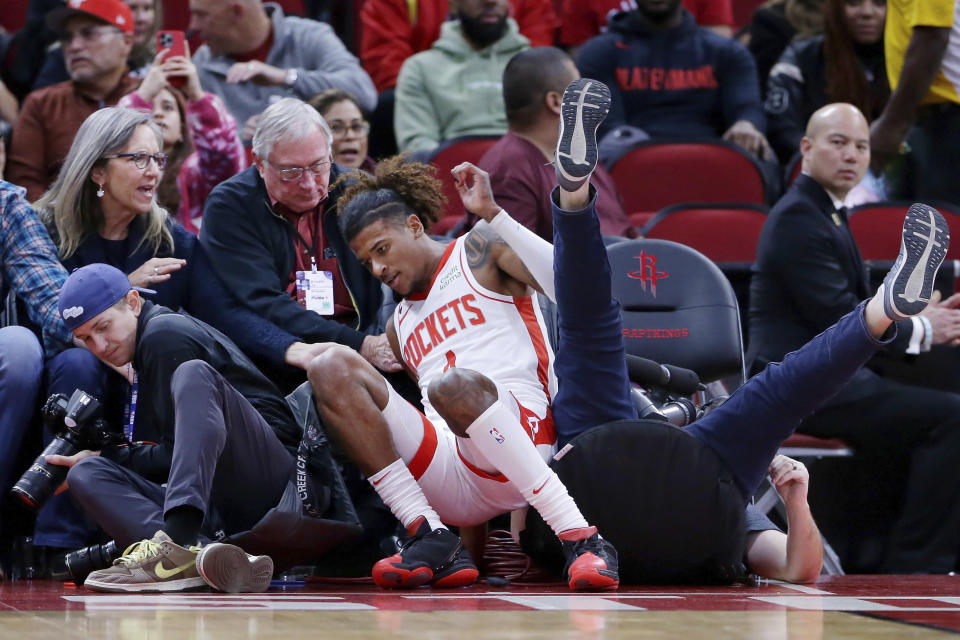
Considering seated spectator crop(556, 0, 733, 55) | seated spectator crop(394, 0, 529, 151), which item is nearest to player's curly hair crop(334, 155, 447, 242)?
seated spectator crop(394, 0, 529, 151)

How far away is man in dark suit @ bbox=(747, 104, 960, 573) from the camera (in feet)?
16.5

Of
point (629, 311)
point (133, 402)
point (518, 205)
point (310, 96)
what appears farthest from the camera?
point (310, 96)

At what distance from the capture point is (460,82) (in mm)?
6938

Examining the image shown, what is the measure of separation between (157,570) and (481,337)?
1.19 m

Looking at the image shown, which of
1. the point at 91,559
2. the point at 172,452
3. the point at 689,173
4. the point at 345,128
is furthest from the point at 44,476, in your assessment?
the point at 689,173

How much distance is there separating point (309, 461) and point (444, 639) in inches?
69.5

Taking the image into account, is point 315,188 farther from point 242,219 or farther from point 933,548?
point 933,548

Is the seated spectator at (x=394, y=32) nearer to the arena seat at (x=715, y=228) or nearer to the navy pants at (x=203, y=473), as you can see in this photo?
the arena seat at (x=715, y=228)

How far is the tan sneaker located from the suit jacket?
2.55m

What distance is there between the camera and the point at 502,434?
3582 millimetres

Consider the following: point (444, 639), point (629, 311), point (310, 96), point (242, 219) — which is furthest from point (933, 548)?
point (310, 96)

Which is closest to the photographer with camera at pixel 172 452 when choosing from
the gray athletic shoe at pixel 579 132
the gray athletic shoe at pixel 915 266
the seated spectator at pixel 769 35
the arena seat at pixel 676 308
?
the gray athletic shoe at pixel 579 132

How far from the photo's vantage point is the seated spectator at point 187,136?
554 centimetres

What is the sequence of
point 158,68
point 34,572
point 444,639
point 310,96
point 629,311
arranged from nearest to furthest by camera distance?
point 444,639 → point 34,572 → point 629,311 → point 158,68 → point 310,96
